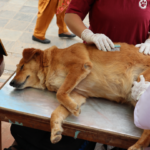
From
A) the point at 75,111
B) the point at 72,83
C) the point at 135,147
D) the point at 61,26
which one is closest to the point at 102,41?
the point at 72,83

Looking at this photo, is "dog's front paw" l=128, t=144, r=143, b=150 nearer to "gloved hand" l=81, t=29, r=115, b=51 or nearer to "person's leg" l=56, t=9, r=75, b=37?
"gloved hand" l=81, t=29, r=115, b=51

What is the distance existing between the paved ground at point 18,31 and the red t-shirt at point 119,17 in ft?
7.13

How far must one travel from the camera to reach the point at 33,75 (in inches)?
74.2

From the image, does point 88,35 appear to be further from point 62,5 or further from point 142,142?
point 62,5

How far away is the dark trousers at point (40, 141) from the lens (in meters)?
1.92

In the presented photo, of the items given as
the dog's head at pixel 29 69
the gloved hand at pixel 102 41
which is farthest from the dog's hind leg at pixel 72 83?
the dog's head at pixel 29 69

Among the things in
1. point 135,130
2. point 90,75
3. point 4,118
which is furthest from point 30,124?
point 135,130

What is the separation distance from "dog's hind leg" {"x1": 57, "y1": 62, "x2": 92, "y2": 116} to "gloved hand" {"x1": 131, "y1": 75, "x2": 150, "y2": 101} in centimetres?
42

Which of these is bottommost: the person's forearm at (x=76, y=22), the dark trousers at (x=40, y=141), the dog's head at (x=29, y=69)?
the dark trousers at (x=40, y=141)

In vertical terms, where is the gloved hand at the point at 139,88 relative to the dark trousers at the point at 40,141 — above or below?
above

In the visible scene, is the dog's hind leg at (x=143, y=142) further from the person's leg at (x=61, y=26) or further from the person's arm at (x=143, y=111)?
the person's leg at (x=61, y=26)

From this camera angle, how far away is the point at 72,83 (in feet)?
5.39

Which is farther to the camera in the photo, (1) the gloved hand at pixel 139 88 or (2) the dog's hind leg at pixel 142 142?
(1) the gloved hand at pixel 139 88

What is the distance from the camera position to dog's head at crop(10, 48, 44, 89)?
1.83m
